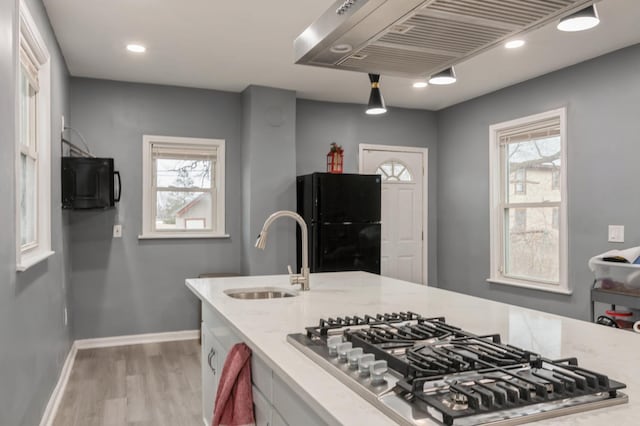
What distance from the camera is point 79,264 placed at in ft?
15.6

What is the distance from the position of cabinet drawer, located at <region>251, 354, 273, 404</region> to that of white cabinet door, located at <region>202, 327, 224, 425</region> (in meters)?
0.56

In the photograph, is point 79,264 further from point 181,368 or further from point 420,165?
point 420,165

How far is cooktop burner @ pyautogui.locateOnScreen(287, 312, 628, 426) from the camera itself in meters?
0.93

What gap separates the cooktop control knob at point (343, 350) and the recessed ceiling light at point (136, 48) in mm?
3366

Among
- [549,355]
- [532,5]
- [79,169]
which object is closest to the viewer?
[532,5]

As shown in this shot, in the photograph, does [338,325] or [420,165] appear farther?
[420,165]

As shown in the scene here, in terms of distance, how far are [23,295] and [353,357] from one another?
1912 millimetres

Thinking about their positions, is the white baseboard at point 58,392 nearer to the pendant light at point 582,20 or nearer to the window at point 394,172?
the pendant light at point 582,20

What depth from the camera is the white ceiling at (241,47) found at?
3.22 m

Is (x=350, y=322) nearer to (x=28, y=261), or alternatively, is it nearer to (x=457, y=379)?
(x=457, y=379)

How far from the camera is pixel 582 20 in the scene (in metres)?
1.59

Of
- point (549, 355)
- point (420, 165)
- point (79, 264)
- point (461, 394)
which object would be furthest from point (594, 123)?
point (79, 264)

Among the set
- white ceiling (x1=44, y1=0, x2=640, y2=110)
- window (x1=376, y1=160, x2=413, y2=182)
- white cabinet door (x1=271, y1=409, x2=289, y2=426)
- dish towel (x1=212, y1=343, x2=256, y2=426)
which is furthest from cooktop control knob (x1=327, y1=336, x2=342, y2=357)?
window (x1=376, y1=160, x2=413, y2=182)

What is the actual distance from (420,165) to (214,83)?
8.84 feet
